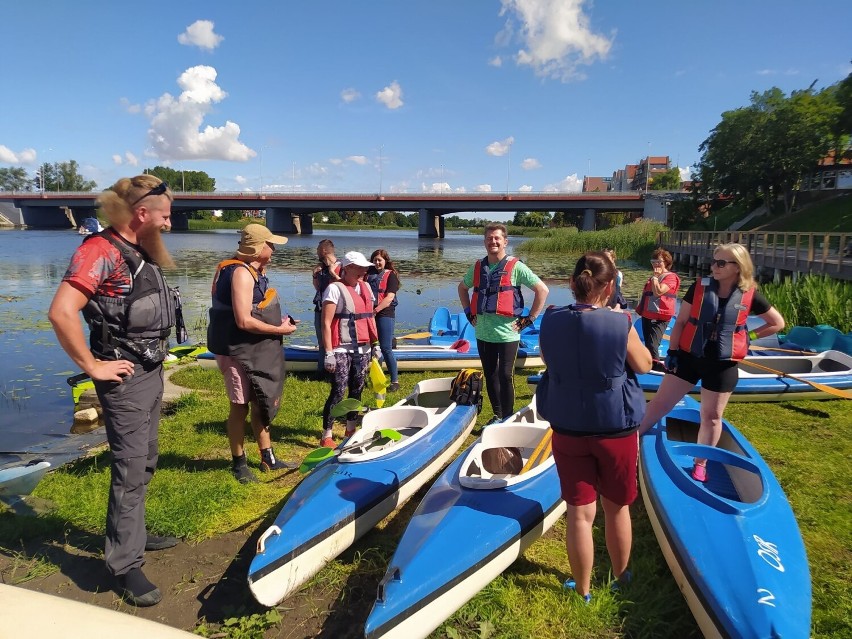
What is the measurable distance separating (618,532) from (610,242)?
3482 cm

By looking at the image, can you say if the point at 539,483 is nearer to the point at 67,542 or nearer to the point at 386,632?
the point at 386,632

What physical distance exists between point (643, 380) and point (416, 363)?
10.2ft

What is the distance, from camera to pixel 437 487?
323 centimetres

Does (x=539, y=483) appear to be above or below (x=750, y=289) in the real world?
below

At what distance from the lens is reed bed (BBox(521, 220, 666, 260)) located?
34312mm

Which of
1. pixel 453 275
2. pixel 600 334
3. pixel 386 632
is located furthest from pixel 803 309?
pixel 453 275

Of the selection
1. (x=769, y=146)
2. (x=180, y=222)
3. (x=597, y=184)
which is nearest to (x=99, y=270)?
(x=769, y=146)

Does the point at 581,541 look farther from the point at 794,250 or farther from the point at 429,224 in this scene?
the point at 429,224

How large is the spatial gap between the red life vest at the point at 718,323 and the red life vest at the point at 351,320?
2.45 metres

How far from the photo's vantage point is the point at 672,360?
389cm

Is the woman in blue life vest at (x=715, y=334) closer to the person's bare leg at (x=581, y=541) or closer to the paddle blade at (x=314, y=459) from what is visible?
the person's bare leg at (x=581, y=541)

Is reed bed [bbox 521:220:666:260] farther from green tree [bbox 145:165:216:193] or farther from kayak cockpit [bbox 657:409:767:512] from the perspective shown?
green tree [bbox 145:165:216:193]

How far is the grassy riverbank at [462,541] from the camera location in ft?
8.55

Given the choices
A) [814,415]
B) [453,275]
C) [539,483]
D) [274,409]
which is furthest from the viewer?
[453,275]
